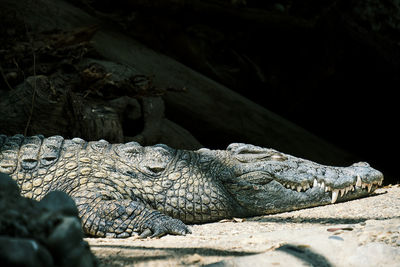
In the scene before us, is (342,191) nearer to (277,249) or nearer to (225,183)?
(225,183)

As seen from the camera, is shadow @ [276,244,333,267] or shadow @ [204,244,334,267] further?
shadow @ [276,244,333,267]

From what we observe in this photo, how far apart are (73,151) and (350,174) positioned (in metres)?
2.36

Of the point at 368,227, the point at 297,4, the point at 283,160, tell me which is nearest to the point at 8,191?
the point at 368,227

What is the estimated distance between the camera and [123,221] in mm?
3174

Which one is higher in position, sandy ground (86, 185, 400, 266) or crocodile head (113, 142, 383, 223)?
sandy ground (86, 185, 400, 266)

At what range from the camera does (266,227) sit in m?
3.31

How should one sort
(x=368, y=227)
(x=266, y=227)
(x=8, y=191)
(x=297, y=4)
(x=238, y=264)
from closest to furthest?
(x=8, y=191)
(x=238, y=264)
(x=368, y=227)
(x=266, y=227)
(x=297, y=4)

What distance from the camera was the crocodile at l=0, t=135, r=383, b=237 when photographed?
3633mm

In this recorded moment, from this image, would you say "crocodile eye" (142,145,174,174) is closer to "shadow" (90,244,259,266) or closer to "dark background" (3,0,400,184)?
"shadow" (90,244,259,266)

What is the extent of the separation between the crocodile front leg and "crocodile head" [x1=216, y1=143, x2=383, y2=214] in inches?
34.0

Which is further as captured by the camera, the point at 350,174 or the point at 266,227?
the point at 350,174

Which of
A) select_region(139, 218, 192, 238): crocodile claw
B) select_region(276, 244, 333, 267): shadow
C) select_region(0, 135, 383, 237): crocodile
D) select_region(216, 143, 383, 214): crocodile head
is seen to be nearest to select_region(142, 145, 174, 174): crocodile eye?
select_region(0, 135, 383, 237): crocodile

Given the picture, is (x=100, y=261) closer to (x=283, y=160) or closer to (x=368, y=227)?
(x=368, y=227)

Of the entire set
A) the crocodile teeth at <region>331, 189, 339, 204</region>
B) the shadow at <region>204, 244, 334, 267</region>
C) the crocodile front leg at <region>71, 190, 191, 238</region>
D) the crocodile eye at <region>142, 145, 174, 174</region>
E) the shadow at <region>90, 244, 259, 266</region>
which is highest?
the shadow at <region>204, 244, 334, 267</region>
